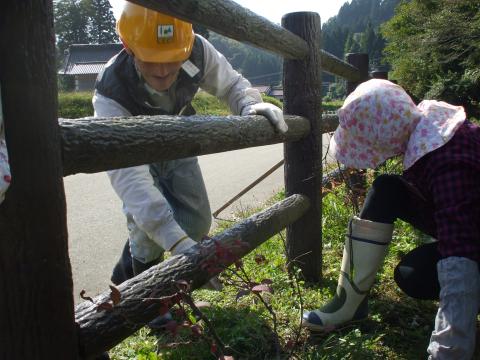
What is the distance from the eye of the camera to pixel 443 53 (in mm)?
10047

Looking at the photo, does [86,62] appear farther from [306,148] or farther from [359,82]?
[306,148]

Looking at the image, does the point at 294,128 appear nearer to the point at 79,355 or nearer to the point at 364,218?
the point at 364,218

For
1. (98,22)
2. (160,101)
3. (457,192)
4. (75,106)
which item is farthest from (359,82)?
(98,22)

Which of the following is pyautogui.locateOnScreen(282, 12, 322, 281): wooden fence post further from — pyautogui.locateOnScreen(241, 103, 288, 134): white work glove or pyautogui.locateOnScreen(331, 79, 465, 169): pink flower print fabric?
pyautogui.locateOnScreen(331, 79, 465, 169): pink flower print fabric

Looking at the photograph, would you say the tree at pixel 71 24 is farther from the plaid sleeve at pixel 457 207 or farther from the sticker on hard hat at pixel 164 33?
the plaid sleeve at pixel 457 207

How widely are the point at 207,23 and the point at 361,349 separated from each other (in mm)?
Result: 1249

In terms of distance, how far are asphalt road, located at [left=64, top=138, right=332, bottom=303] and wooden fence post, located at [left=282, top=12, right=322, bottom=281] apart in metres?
1.25

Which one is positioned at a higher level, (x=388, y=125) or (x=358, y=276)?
(x=388, y=125)

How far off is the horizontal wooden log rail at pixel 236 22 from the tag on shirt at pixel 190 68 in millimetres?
423

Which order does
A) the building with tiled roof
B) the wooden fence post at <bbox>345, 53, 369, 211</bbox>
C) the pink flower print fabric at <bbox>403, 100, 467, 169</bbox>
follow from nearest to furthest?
the pink flower print fabric at <bbox>403, 100, 467, 169</bbox>, the wooden fence post at <bbox>345, 53, 369, 211</bbox>, the building with tiled roof

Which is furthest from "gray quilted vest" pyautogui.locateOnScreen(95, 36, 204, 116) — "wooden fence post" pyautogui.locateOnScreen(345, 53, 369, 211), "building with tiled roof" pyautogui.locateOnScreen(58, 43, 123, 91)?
"building with tiled roof" pyautogui.locateOnScreen(58, 43, 123, 91)

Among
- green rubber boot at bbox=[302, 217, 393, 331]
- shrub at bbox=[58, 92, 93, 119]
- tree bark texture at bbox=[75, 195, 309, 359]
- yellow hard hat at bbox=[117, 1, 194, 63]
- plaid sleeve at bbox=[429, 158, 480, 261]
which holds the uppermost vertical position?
yellow hard hat at bbox=[117, 1, 194, 63]

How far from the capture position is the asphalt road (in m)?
3.34

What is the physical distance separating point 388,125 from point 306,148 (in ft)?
2.32
